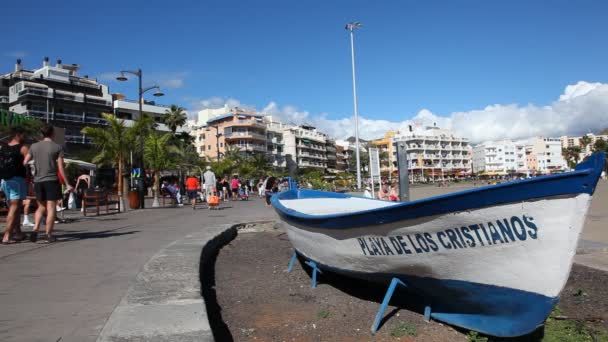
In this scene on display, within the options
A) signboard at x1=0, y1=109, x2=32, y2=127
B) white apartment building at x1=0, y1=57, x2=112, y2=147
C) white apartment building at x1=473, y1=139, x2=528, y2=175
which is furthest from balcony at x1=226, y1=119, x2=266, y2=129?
white apartment building at x1=473, y1=139, x2=528, y2=175

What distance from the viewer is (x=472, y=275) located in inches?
126

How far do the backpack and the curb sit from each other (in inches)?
141

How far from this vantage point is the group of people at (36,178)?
6.23 m

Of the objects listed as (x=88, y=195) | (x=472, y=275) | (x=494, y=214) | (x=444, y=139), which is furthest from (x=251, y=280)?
(x=444, y=139)

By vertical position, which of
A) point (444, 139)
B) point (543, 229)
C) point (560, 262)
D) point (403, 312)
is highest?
point (444, 139)

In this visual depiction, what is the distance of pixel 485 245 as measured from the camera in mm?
3027

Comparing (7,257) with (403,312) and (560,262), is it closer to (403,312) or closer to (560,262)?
(403,312)

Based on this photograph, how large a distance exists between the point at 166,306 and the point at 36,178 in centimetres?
455

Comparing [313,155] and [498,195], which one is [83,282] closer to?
[498,195]

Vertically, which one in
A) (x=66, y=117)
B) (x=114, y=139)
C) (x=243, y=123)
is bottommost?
(x=114, y=139)

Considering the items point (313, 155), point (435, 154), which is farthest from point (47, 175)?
point (435, 154)

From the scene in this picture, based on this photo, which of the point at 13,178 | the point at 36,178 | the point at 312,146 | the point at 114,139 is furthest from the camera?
the point at 312,146

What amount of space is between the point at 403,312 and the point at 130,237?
5.22 m

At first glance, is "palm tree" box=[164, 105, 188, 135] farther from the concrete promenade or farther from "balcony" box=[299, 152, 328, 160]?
the concrete promenade
